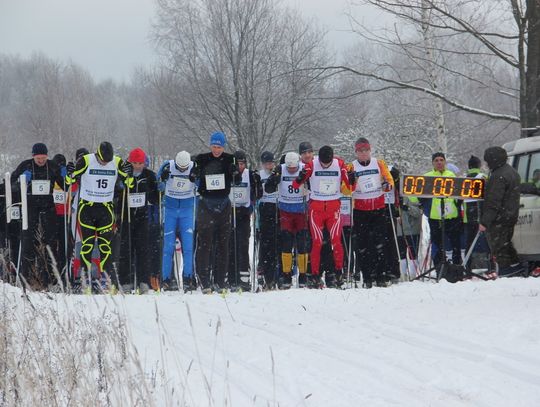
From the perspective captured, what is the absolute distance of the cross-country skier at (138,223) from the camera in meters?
11.0

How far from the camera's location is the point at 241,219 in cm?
1140

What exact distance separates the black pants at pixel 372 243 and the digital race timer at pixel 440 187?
89 centimetres

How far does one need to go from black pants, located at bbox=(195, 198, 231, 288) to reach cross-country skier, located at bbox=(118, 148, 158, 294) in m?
1.06

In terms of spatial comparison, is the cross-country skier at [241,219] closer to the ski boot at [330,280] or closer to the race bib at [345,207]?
the ski boot at [330,280]

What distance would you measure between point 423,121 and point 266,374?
31.7m

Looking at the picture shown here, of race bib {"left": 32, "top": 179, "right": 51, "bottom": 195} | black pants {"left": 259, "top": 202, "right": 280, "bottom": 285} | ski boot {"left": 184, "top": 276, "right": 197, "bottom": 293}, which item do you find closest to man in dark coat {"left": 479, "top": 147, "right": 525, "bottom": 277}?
black pants {"left": 259, "top": 202, "right": 280, "bottom": 285}

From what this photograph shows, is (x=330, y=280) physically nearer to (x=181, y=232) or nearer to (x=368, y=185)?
(x=368, y=185)

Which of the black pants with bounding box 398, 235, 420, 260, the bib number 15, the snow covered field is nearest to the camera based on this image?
the snow covered field

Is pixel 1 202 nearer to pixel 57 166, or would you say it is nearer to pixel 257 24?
pixel 57 166

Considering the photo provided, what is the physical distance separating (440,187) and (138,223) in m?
4.44

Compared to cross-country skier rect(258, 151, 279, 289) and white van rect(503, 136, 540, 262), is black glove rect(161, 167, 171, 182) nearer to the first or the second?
cross-country skier rect(258, 151, 279, 289)

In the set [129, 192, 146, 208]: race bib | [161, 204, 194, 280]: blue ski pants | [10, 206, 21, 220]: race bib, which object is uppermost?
[129, 192, 146, 208]: race bib

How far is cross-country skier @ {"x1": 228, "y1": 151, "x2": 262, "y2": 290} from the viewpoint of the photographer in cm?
1112

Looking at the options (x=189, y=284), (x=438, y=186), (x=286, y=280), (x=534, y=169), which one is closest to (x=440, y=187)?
(x=438, y=186)
